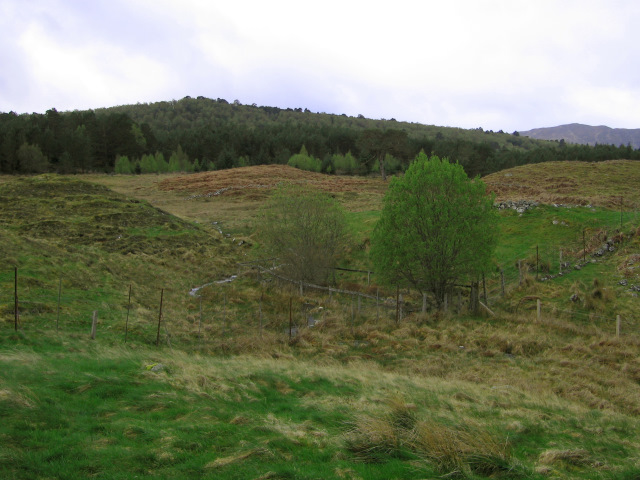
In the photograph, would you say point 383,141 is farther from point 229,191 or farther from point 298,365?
point 298,365

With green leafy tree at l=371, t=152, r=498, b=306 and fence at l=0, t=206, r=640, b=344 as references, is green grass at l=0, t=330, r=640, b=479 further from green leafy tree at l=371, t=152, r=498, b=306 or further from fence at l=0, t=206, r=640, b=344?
green leafy tree at l=371, t=152, r=498, b=306

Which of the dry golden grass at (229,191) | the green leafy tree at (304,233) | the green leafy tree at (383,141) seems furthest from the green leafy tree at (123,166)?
the green leafy tree at (304,233)

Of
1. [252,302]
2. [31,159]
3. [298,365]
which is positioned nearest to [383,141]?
[31,159]

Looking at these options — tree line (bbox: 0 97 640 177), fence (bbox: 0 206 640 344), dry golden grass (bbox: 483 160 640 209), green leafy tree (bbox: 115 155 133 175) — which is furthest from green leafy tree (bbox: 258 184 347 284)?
green leafy tree (bbox: 115 155 133 175)

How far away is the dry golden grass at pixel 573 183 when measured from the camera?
42.6m

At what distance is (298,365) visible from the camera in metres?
15.4

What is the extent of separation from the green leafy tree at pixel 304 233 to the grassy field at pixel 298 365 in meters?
2.13

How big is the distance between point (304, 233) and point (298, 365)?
15701mm

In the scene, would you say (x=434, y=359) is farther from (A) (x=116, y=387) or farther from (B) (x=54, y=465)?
(B) (x=54, y=465)

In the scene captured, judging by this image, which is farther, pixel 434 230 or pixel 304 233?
pixel 304 233

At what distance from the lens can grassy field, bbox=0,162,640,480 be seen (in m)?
7.59

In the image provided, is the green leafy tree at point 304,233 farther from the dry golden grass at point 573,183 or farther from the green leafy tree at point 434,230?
the dry golden grass at point 573,183

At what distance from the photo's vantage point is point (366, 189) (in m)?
64.8

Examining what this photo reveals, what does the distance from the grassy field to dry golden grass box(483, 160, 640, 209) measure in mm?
3612
